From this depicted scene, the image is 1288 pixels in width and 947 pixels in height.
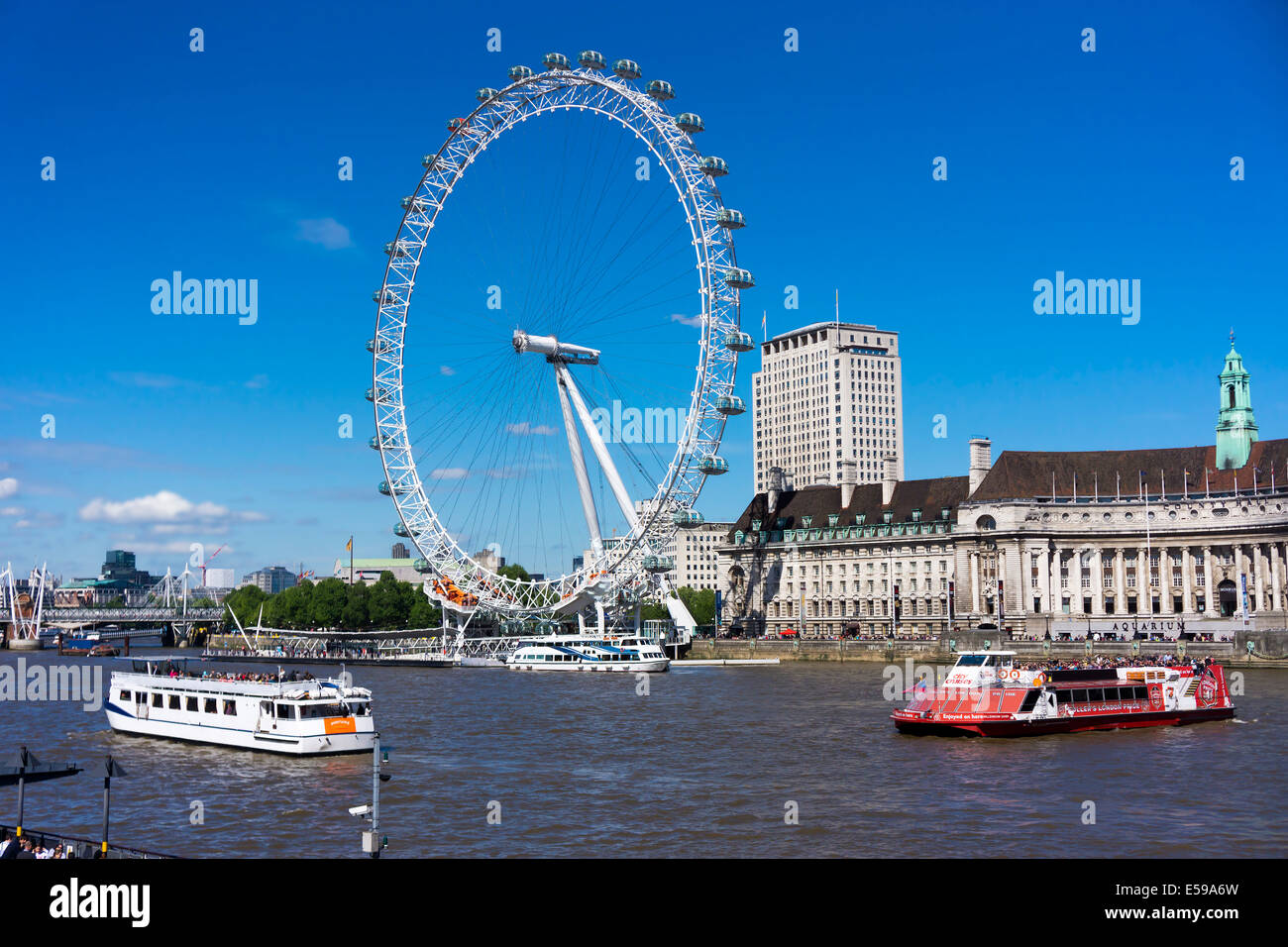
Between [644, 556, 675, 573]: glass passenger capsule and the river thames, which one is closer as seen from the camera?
the river thames

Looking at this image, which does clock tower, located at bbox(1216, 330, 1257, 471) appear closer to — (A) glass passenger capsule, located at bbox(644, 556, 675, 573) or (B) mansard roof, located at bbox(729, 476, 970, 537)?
(B) mansard roof, located at bbox(729, 476, 970, 537)

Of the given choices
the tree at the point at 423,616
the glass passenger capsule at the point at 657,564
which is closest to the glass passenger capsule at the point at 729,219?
the glass passenger capsule at the point at 657,564

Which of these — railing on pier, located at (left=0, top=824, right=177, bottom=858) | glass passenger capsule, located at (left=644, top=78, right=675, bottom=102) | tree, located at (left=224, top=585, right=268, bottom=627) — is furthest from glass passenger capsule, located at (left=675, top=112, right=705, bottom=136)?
tree, located at (left=224, top=585, right=268, bottom=627)

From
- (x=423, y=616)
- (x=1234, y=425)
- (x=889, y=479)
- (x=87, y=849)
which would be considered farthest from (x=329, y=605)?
(x=87, y=849)

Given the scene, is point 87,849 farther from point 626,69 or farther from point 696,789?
point 626,69

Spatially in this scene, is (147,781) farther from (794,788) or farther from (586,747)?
(794,788)
